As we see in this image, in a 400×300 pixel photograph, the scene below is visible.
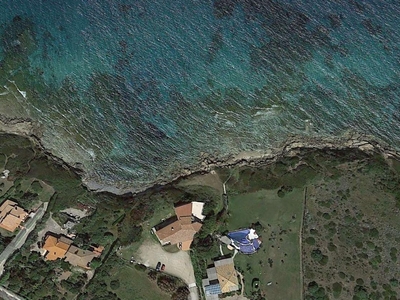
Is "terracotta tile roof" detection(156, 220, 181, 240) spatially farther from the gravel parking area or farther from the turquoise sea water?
the turquoise sea water

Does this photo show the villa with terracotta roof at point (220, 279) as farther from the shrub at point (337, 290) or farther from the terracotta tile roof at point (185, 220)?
the shrub at point (337, 290)

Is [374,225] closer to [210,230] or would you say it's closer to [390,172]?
[390,172]

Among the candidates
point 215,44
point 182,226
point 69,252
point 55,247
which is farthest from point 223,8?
point 55,247

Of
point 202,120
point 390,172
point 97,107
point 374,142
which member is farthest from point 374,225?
point 97,107

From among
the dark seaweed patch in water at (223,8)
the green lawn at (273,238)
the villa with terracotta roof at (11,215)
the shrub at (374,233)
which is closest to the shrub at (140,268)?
the green lawn at (273,238)

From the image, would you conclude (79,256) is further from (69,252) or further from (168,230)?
(168,230)

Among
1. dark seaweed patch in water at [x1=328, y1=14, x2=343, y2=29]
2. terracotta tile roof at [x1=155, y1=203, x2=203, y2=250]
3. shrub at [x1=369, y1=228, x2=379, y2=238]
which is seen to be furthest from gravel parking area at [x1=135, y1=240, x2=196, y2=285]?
dark seaweed patch in water at [x1=328, y1=14, x2=343, y2=29]
